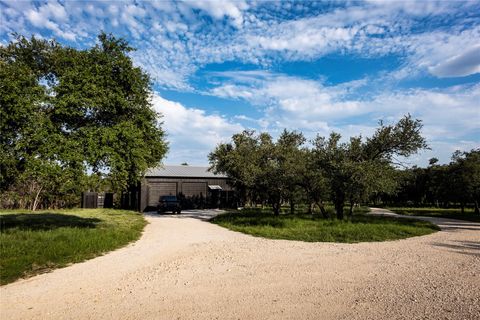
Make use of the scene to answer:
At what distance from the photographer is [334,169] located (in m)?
19.4

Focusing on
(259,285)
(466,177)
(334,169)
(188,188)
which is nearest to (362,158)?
(334,169)

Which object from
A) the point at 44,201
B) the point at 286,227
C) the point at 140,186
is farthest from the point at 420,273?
the point at 44,201

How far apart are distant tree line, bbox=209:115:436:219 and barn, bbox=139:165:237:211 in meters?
12.8

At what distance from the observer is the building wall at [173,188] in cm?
3350

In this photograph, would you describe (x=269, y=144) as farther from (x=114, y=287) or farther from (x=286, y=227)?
(x=114, y=287)

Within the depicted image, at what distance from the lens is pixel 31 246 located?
35.2 ft

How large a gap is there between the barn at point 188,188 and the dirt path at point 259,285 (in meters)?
23.3

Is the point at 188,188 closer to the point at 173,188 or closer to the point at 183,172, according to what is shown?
the point at 173,188

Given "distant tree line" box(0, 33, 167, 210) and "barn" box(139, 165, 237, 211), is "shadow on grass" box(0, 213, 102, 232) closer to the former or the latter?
"distant tree line" box(0, 33, 167, 210)

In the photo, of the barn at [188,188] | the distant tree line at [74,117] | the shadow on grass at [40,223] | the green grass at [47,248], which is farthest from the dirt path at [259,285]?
the barn at [188,188]

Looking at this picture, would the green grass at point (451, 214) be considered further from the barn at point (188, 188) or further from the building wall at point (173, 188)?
the building wall at point (173, 188)

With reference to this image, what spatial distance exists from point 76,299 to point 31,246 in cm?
590

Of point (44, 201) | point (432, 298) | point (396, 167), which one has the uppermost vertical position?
point (396, 167)

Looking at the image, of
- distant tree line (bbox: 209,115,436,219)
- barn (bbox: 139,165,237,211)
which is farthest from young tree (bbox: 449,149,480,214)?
barn (bbox: 139,165,237,211)
